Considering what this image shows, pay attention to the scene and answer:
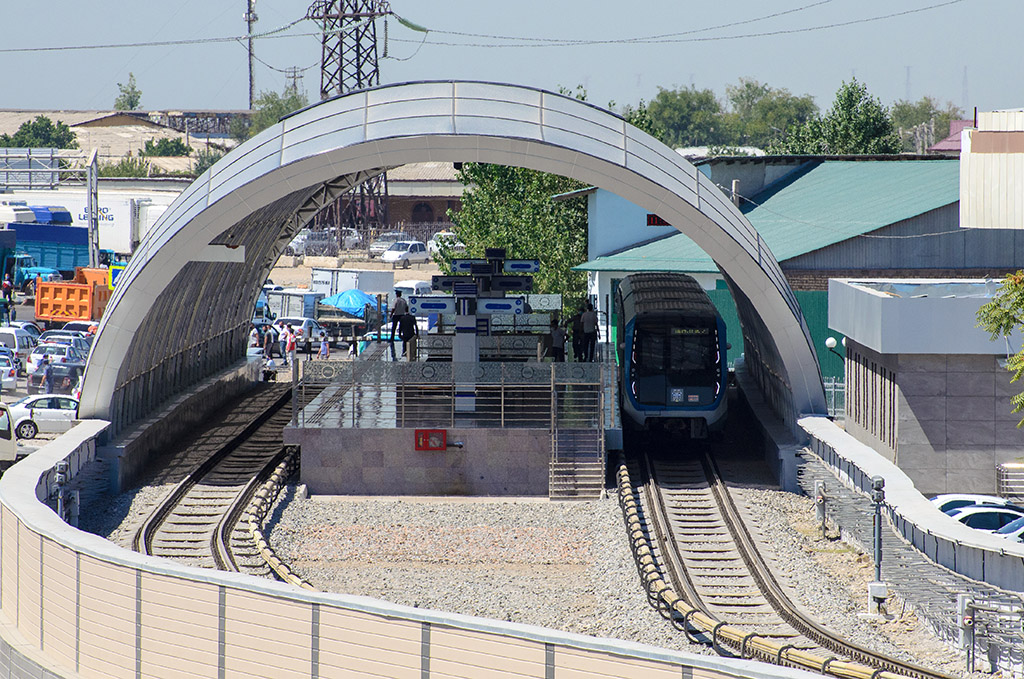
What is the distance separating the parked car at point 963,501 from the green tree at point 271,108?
4847 inches

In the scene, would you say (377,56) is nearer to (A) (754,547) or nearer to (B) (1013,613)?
(A) (754,547)

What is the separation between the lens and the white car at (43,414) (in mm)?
30152

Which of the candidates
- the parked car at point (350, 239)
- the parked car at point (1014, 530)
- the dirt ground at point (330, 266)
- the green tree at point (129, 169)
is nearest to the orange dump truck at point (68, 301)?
the dirt ground at point (330, 266)

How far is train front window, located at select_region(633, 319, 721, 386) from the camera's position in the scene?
26.5m

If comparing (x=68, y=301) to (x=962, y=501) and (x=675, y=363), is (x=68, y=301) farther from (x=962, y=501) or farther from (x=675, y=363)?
(x=962, y=501)

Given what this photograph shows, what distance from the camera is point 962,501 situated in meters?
20.6

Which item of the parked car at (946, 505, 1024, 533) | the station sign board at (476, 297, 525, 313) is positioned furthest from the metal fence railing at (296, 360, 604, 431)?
Answer: the parked car at (946, 505, 1024, 533)

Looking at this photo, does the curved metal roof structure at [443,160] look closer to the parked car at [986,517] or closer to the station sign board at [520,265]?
the station sign board at [520,265]

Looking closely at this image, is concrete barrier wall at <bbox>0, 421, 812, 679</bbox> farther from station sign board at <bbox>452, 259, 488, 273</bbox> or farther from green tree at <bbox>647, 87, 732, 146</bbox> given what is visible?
green tree at <bbox>647, 87, 732, 146</bbox>

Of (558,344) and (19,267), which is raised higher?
(19,267)

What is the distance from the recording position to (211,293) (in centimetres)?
3117

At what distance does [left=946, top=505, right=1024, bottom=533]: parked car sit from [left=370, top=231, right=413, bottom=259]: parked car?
203ft

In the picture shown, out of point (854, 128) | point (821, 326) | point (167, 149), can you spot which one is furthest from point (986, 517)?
point (167, 149)

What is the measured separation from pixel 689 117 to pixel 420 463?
5927 inches
